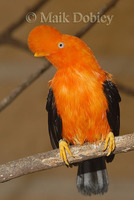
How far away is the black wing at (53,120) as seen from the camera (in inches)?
48.7

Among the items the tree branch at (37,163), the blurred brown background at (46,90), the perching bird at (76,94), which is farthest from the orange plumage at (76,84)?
the blurred brown background at (46,90)

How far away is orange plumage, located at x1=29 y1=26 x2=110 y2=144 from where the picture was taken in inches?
43.2

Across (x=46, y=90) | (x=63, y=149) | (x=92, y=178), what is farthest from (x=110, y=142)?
(x=46, y=90)

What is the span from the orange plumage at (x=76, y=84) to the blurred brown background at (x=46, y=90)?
586mm

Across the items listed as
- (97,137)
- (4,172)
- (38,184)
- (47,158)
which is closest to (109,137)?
(97,137)

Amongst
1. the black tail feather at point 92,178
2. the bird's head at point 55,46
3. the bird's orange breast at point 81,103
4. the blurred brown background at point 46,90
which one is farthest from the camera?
the blurred brown background at point 46,90

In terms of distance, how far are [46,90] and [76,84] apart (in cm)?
70

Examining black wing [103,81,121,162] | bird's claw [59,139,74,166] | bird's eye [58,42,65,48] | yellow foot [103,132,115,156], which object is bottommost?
yellow foot [103,132,115,156]

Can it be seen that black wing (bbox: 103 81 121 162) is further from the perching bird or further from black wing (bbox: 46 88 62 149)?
black wing (bbox: 46 88 62 149)

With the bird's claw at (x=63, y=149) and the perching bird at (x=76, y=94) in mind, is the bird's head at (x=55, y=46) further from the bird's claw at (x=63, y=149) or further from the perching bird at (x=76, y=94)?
the bird's claw at (x=63, y=149)

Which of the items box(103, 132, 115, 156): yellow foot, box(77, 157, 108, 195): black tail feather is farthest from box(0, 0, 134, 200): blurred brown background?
box(103, 132, 115, 156): yellow foot

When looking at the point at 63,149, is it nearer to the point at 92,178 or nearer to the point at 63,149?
the point at 63,149

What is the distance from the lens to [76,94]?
1.16m

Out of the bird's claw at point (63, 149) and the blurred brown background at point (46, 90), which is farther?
the blurred brown background at point (46, 90)
